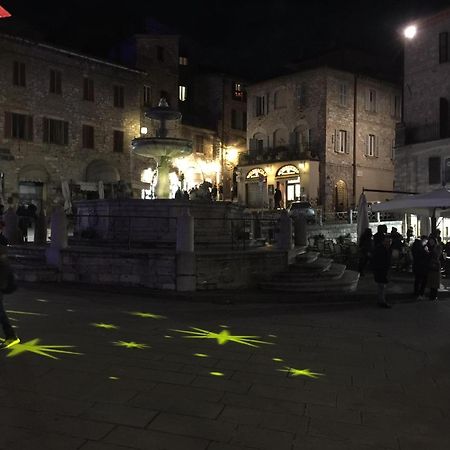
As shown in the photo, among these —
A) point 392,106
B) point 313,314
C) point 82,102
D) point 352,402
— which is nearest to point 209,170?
point 82,102

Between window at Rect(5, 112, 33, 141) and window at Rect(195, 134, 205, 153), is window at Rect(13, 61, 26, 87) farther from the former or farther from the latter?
window at Rect(195, 134, 205, 153)

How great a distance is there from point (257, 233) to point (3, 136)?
874 inches

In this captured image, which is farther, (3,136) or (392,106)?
(392,106)

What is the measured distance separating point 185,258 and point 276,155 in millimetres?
33027

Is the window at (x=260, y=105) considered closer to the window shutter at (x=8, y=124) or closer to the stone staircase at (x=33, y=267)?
the window shutter at (x=8, y=124)

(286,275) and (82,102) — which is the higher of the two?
(82,102)

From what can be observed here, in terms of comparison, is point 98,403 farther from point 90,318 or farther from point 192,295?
point 192,295

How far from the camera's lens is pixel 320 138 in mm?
42500

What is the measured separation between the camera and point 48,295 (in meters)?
11.8

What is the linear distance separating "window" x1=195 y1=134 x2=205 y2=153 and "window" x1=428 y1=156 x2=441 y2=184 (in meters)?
20.1

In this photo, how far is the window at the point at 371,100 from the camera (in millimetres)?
45406

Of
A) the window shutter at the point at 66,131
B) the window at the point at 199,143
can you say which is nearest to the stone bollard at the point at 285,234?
the window shutter at the point at 66,131

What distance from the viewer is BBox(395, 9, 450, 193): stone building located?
3344 cm

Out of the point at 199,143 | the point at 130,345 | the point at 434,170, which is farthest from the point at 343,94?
the point at 130,345
